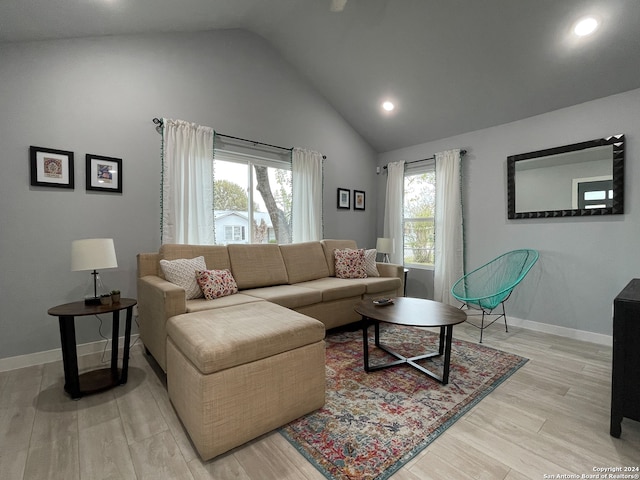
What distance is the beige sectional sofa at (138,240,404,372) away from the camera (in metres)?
2.20

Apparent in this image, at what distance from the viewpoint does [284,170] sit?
404 cm

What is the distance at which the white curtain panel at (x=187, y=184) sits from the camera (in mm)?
3029

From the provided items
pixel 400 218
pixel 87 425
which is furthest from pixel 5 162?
pixel 400 218

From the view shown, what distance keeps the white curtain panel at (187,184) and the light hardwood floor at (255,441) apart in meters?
1.44

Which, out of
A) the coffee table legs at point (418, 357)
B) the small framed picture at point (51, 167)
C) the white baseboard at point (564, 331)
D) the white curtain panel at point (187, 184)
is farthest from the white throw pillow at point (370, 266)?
the small framed picture at point (51, 167)

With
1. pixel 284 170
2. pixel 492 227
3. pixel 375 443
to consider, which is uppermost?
pixel 284 170

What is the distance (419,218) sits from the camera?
4547 millimetres

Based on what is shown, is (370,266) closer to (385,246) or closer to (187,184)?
(385,246)

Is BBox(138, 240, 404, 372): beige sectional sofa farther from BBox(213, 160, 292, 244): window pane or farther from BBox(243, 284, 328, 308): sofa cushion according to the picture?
BBox(213, 160, 292, 244): window pane

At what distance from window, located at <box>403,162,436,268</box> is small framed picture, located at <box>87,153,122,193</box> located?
372 centimetres

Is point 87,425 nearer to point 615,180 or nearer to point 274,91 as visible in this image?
point 274,91

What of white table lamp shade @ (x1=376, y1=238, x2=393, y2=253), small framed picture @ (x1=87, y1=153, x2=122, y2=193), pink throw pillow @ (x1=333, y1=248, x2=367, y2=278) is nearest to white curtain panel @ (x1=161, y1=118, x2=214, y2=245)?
small framed picture @ (x1=87, y1=153, x2=122, y2=193)

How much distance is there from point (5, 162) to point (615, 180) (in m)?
Result: 5.23

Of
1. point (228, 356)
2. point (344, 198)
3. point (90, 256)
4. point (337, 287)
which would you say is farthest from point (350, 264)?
point (90, 256)
